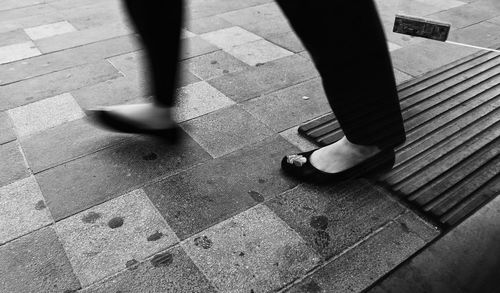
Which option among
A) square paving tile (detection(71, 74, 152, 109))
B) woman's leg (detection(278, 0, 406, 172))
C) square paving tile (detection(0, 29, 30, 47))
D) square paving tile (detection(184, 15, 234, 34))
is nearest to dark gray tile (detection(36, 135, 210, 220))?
square paving tile (detection(71, 74, 152, 109))

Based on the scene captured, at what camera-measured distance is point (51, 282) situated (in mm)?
1551

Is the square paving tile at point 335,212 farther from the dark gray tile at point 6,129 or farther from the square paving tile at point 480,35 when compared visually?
the square paving tile at point 480,35

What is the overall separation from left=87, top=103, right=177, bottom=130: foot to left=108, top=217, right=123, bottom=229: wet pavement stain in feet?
1.78

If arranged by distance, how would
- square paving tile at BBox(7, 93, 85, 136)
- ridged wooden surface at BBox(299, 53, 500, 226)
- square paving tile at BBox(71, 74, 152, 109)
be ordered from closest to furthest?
1. ridged wooden surface at BBox(299, 53, 500, 226)
2. square paving tile at BBox(7, 93, 85, 136)
3. square paving tile at BBox(71, 74, 152, 109)

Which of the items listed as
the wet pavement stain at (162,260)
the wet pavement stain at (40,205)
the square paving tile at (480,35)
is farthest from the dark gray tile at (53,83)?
the square paving tile at (480,35)

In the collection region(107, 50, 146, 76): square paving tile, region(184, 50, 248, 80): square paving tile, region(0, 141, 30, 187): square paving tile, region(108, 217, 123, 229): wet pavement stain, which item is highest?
region(184, 50, 248, 80): square paving tile

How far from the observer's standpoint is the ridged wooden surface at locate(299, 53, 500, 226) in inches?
75.0

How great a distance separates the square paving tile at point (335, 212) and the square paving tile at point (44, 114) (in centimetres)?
141

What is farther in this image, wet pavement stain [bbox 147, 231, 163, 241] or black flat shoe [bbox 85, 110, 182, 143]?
black flat shoe [bbox 85, 110, 182, 143]

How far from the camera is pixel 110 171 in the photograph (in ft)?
6.82

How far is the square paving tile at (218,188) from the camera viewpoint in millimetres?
1824

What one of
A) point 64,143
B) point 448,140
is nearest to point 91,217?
point 64,143

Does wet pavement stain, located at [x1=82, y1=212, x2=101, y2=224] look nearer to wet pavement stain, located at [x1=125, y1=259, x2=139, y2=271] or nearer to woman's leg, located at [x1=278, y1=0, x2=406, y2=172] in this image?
wet pavement stain, located at [x1=125, y1=259, x2=139, y2=271]

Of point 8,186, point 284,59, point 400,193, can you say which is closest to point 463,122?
point 400,193
